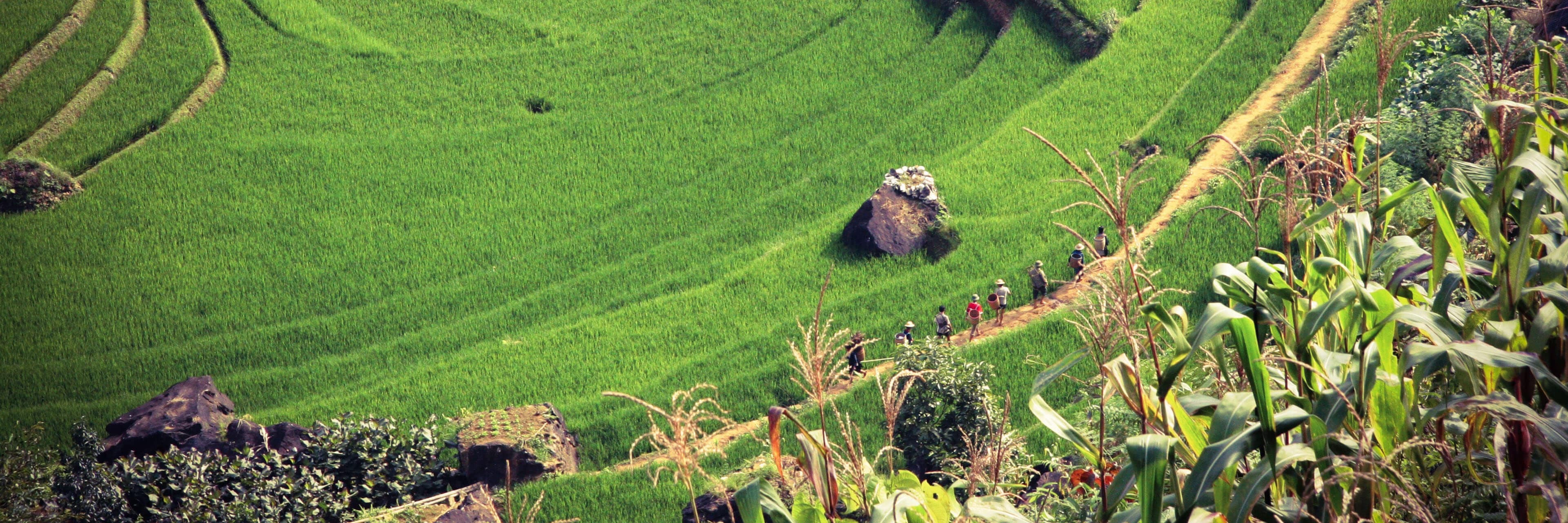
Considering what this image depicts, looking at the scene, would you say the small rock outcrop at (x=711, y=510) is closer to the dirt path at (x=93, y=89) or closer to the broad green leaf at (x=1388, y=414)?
the broad green leaf at (x=1388, y=414)

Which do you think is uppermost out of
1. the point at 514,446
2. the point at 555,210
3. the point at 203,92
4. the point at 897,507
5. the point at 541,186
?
the point at 203,92

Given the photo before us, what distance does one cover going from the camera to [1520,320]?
4.32 m

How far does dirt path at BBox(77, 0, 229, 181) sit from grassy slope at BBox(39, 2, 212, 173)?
9 cm

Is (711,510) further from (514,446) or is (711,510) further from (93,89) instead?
(93,89)

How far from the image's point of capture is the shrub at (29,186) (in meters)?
19.0

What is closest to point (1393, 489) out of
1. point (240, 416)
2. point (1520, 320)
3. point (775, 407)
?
point (1520, 320)

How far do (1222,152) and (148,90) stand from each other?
1991 cm

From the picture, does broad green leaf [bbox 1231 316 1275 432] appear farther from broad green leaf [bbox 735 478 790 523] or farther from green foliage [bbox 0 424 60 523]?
green foliage [bbox 0 424 60 523]

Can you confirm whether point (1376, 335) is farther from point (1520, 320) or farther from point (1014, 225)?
point (1014, 225)

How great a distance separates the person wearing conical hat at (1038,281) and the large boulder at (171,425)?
10.6 metres

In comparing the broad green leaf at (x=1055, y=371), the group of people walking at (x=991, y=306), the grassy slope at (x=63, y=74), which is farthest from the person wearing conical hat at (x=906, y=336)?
the grassy slope at (x=63, y=74)

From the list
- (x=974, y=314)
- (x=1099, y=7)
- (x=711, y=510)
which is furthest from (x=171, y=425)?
(x=1099, y=7)

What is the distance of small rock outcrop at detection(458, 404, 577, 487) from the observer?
12859 mm

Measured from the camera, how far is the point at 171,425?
13.5 m
